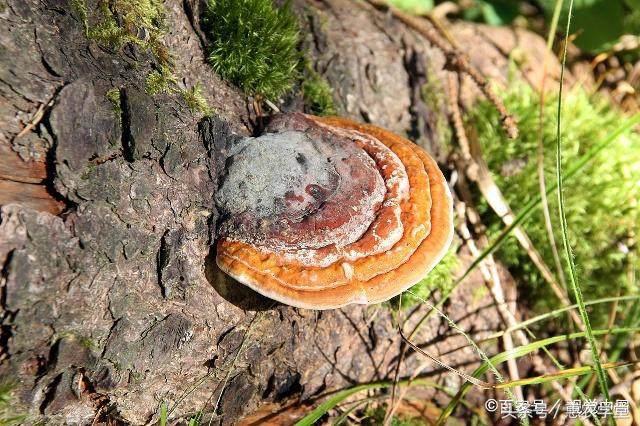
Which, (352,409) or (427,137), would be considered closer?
(352,409)

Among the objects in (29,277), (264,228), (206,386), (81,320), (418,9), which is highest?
(418,9)

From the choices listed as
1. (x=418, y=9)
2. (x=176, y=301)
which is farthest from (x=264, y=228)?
(x=418, y=9)

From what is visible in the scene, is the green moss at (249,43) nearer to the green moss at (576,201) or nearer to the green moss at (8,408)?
the green moss at (576,201)

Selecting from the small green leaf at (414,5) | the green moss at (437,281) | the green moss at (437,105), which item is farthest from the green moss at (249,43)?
the small green leaf at (414,5)

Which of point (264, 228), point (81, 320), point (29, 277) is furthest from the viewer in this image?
point (264, 228)

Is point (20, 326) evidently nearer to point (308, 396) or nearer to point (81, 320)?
point (81, 320)

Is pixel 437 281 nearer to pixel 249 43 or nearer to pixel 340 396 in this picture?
pixel 340 396
